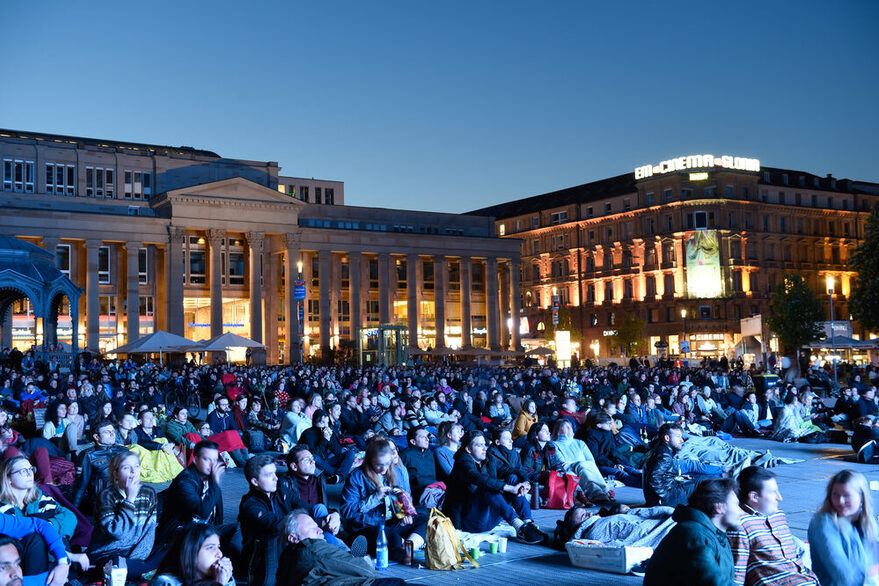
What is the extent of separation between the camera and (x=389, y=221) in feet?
268

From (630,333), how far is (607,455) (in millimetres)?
66198

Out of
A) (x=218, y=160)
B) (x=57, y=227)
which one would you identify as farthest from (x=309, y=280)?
(x=57, y=227)

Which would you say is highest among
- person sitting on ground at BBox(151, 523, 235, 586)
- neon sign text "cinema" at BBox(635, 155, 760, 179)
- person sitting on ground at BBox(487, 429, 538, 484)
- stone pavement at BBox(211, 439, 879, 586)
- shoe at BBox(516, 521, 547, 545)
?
neon sign text "cinema" at BBox(635, 155, 760, 179)

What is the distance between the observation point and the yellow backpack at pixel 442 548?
9894 millimetres

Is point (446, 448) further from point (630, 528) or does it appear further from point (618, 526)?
point (630, 528)

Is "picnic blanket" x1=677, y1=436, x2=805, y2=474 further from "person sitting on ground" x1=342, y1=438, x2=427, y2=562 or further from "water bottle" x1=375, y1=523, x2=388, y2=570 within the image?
"water bottle" x1=375, y1=523, x2=388, y2=570

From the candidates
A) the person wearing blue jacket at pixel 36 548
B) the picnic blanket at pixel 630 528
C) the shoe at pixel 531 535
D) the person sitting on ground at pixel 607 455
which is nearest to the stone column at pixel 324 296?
the person sitting on ground at pixel 607 455

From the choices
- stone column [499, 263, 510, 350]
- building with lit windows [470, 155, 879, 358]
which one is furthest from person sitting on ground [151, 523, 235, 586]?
stone column [499, 263, 510, 350]

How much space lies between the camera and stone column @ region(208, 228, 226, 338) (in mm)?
67875

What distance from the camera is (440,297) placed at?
3152 inches

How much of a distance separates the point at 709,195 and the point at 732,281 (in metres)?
7.69

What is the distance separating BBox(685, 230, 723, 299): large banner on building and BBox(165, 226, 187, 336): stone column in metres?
41.6

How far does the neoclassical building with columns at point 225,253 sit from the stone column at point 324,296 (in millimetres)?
108

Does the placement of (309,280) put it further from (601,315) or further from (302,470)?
(302,470)
